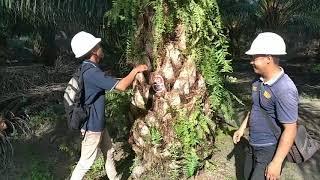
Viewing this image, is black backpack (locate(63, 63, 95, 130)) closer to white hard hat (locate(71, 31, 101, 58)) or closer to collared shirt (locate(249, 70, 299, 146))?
white hard hat (locate(71, 31, 101, 58))

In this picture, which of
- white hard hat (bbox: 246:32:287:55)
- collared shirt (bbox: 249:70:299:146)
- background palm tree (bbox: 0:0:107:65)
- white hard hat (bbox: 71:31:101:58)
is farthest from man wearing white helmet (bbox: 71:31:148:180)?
background palm tree (bbox: 0:0:107:65)

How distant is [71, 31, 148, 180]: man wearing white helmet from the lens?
4672 mm

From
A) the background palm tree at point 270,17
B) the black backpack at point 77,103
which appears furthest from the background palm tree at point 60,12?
the background palm tree at point 270,17

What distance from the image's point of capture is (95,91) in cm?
484

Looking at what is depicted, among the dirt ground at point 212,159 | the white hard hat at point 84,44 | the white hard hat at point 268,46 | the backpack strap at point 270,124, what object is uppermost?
the white hard hat at point 268,46

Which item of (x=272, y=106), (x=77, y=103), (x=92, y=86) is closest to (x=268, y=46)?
(x=272, y=106)

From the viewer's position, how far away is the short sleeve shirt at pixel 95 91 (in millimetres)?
4668

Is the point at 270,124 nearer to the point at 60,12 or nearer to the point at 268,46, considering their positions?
the point at 268,46

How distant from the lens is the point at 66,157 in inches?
263

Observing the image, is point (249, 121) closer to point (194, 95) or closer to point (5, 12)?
point (194, 95)

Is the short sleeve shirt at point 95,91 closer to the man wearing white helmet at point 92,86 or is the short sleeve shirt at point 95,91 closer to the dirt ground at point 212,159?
the man wearing white helmet at point 92,86

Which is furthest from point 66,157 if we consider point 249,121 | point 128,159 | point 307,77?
point 307,77

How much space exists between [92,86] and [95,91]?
2.9 inches

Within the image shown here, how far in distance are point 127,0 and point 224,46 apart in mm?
1270
